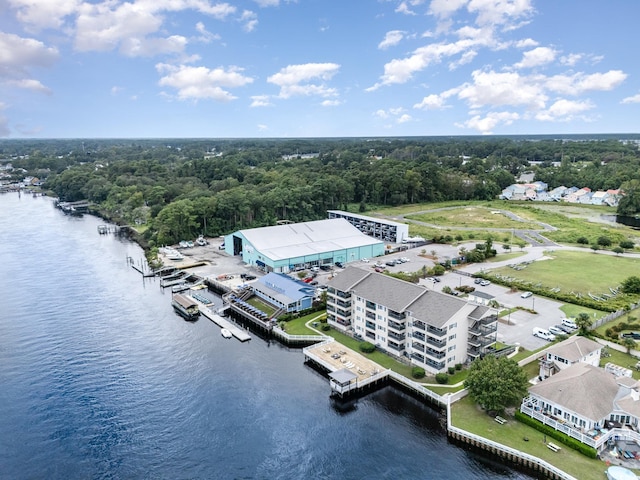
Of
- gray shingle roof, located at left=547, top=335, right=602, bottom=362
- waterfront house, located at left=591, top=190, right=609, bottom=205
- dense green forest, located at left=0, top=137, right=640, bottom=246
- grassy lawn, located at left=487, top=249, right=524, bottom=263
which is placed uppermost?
dense green forest, located at left=0, top=137, right=640, bottom=246

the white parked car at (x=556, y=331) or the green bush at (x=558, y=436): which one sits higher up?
the white parked car at (x=556, y=331)

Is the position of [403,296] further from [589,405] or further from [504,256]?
[504,256]

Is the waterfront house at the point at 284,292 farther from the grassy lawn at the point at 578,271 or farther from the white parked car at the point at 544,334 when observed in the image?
the grassy lawn at the point at 578,271

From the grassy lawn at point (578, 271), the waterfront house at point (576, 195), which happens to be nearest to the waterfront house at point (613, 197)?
the waterfront house at point (576, 195)

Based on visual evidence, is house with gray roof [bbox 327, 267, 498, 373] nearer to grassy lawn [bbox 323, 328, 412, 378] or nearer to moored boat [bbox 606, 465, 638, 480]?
grassy lawn [bbox 323, 328, 412, 378]

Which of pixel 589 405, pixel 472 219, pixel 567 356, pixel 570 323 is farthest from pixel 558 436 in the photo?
pixel 472 219

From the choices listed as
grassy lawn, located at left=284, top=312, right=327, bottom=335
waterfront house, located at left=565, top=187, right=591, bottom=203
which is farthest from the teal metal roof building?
waterfront house, located at left=565, top=187, right=591, bottom=203
